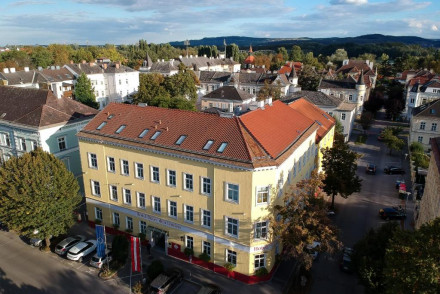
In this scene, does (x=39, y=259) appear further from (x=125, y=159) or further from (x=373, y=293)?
(x=373, y=293)

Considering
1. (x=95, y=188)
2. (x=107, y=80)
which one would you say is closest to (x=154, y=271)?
(x=95, y=188)

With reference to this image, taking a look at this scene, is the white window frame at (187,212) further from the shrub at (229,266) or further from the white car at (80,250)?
the white car at (80,250)

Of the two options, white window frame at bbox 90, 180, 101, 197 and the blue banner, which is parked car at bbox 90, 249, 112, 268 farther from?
white window frame at bbox 90, 180, 101, 197

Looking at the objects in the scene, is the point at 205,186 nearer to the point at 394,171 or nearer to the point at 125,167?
the point at 125,167

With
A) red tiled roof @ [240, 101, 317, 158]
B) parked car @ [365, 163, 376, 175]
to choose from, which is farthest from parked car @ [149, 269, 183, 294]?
parked car @ [365, 163, 376, 175]

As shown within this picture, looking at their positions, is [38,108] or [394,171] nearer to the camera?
[38,108]
